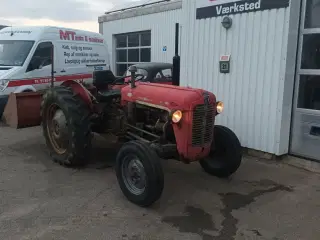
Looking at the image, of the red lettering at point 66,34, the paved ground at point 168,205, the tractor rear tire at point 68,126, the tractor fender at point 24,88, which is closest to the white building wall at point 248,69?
the paved ground at point 168,205

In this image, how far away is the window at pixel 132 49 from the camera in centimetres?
A: 1309

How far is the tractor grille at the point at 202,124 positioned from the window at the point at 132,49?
904 cm

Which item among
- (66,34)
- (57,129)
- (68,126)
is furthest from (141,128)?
(66,34)

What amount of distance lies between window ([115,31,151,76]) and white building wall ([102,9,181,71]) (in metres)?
0.33

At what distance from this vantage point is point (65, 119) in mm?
5113

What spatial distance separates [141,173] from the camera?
386 centimetres

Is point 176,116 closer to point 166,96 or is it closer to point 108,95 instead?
point 166,96

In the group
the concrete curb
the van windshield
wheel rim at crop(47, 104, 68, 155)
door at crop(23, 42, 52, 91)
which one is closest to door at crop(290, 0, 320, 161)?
the concrete curb

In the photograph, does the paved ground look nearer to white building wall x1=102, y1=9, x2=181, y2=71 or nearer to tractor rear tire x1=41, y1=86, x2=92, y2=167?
tractor rear tire x1=41, y1=86, x2=92, y2=167

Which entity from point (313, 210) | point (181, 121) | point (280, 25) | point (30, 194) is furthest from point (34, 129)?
point (313, 210)

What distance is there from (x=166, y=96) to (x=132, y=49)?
10021mm

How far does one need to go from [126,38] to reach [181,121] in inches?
Answer: 422

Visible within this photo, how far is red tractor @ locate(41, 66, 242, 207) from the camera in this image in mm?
3926

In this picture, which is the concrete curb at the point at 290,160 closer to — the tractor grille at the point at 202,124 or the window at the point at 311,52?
the window at the point at 311,52
